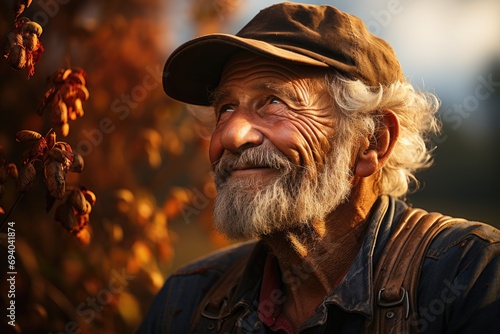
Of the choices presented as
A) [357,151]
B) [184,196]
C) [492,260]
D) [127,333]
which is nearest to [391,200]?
[357,151]

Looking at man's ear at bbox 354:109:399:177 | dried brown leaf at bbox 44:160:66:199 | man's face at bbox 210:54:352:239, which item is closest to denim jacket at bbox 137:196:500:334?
man's ear at bbox 354:109:399:177

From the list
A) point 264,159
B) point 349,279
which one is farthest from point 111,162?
point 349,279

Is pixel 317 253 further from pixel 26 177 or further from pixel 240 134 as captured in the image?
pixel 26 177

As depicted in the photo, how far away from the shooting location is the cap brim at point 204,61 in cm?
258

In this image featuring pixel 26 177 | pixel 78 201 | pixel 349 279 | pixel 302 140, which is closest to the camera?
pixel 26 177

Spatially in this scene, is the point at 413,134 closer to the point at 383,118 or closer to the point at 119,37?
the point at 383,118

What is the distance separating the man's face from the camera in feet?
8.66

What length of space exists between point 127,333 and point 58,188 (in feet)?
5.13

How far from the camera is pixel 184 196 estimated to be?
3887mm

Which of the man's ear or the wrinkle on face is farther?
the man's ear

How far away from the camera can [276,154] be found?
2.64 meters

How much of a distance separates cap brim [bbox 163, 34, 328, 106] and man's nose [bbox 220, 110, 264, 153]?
30cm

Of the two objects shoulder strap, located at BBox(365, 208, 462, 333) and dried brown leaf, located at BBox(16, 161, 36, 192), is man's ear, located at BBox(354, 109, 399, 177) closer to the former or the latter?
shoulder strap, located at BBox(365, 208, 462, 333)

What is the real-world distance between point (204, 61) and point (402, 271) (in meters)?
1.30
